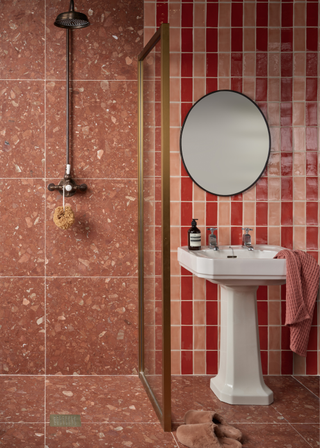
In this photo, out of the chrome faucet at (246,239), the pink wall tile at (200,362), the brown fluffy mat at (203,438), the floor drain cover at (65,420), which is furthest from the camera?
the pink wall tile at (200,362)

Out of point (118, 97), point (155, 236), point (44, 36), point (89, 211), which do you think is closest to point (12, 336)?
point (89, 211)

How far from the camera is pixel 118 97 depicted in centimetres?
279

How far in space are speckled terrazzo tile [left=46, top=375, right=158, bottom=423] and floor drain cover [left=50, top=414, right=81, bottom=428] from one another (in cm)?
3

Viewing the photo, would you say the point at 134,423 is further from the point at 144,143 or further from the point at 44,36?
the point at 44,36

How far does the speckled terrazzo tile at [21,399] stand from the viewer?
2219 mm

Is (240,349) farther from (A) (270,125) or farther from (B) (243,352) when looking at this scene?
→ (A) (270,125)

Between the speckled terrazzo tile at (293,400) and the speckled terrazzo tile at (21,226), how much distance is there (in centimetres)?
165

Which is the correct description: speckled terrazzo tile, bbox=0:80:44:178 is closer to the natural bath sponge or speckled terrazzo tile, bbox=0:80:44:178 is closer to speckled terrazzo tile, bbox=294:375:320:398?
the natural bath sponge

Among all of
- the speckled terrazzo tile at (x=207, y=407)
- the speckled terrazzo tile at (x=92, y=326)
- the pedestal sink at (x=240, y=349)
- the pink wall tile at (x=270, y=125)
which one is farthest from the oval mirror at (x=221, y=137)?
the speckled terrazzo tile at (x=207, y=407)

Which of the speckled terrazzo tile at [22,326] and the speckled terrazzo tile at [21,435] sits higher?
the speckled terrazzo tile at [22,326]

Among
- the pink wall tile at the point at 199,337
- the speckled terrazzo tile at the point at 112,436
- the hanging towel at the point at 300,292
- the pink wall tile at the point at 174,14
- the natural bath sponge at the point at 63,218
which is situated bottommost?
the speckled terrazzo tile at the point at 112,436

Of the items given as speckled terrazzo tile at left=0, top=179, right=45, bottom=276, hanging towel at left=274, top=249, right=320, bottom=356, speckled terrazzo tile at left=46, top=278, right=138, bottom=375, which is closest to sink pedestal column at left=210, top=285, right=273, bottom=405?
hanging towel at left=274, top=249, right=320, bottom=356

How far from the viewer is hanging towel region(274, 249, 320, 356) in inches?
89.1

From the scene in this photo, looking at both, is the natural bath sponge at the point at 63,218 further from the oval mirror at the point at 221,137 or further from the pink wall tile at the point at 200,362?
the pink wall tile at the point at 200,362
